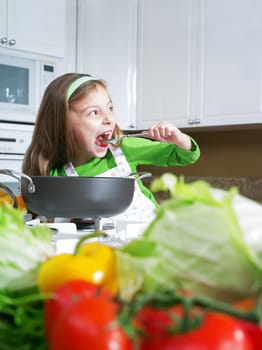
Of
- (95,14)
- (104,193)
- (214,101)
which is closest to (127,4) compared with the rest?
(95,14)

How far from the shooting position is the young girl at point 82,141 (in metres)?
1.76

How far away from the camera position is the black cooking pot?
3.22 feet

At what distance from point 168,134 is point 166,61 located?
1.40 metres

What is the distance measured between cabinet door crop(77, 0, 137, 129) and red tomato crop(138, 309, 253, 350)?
2.81 m

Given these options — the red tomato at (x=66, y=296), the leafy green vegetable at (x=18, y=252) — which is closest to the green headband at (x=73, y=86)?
the leafy green vegetable at (x=18, y=252)

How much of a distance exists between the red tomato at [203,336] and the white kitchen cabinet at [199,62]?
2262mm

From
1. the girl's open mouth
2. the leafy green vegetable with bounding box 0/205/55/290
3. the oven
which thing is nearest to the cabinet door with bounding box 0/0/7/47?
the oven

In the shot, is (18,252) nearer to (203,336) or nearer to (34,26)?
(203,336)

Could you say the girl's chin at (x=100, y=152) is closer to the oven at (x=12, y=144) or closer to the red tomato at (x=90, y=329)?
the oven at (x=12, y=144)

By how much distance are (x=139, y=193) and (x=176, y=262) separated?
4.63ft

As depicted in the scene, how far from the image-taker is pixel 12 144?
2611mm

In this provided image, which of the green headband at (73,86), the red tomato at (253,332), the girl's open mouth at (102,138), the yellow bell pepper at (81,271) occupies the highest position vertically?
the green headband at (73,86)

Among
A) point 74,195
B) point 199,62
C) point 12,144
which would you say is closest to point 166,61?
point 199,62

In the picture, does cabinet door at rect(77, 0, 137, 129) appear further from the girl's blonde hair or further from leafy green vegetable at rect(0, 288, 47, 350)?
leafy green vegetable at rect(0, 288, 47, 350)
